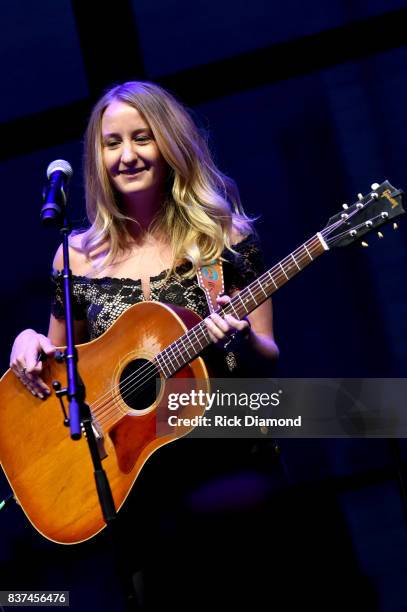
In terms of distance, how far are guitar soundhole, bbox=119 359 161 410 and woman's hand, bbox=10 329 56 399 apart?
277mm

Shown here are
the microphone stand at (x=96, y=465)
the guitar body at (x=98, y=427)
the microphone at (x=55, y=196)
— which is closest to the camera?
the microphone stand at (x=96, y=465)

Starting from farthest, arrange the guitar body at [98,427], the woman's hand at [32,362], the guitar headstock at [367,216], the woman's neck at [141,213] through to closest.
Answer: the woman's neck at [141,213]
the woman's hand at [32,362]
the guitar body at [98,427]
the guitar headstock at [367,216]

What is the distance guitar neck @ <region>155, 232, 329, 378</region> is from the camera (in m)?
2.27

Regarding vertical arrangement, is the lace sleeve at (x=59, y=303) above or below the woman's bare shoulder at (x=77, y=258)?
below

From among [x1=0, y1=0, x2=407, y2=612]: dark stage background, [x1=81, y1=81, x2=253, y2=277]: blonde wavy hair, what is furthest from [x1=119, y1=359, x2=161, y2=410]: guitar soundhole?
[x1=0, y1=0, x2=407, y2=612]: dark stage background

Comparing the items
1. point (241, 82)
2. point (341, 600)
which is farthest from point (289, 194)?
point (341, 600)

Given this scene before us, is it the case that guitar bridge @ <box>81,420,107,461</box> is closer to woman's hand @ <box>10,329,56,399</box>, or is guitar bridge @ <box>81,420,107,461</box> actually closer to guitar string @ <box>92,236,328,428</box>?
guitar string @ <box>92,236,328,428</box>

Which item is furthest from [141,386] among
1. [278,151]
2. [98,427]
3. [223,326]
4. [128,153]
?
[278,151]

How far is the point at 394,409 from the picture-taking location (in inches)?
108

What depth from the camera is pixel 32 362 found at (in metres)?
2.49

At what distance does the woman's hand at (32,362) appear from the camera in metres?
2.49

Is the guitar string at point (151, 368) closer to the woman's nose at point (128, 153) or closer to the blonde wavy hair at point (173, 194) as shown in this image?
the blonde wavy hair at point (173, 194)

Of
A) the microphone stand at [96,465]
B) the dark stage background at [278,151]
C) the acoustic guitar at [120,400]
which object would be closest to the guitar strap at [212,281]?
the acoustic guitar at [120,400]

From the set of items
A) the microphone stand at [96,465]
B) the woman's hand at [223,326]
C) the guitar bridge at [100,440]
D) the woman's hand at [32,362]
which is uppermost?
the woman's hand at [32,362]
